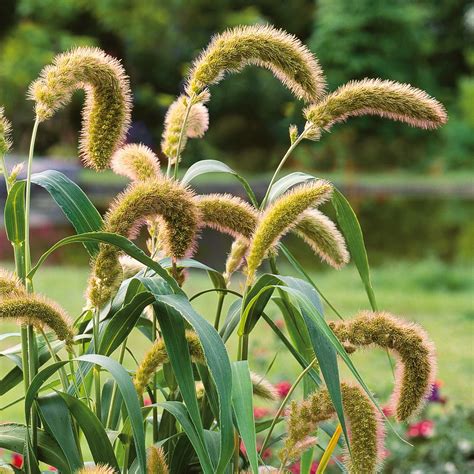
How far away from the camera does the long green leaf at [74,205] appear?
4.00 ft

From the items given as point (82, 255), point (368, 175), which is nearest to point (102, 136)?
point (82, 255)

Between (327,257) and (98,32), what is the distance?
63.5ft

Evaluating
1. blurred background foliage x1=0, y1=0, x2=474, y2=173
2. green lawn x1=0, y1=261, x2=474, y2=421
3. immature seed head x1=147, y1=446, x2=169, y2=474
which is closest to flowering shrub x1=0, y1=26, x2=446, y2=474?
immature seed head x1=147, y1=446, x2=169, y2=474

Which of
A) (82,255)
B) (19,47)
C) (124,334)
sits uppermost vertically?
(19,47)

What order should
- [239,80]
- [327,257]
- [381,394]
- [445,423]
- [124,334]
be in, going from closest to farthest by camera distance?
[124,334] < [327,257] < [445,423] < [381,394] < [239,80]

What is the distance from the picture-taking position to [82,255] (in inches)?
334

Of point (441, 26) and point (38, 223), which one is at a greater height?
point (441, 26)

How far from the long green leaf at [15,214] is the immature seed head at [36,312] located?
0.53 feet

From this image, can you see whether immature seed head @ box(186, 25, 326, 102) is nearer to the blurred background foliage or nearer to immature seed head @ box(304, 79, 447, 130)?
immature seed head @ box(304, 79, 447, 130)

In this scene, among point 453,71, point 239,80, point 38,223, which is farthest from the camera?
point 453,71

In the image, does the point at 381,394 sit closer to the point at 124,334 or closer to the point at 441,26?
the point at 124,334

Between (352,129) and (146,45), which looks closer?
(146,45)

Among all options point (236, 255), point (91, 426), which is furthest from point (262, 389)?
point (91, 426)

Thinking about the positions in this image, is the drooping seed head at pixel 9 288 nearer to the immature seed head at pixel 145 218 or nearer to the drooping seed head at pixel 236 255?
the immature seed head at pixel 145 218
